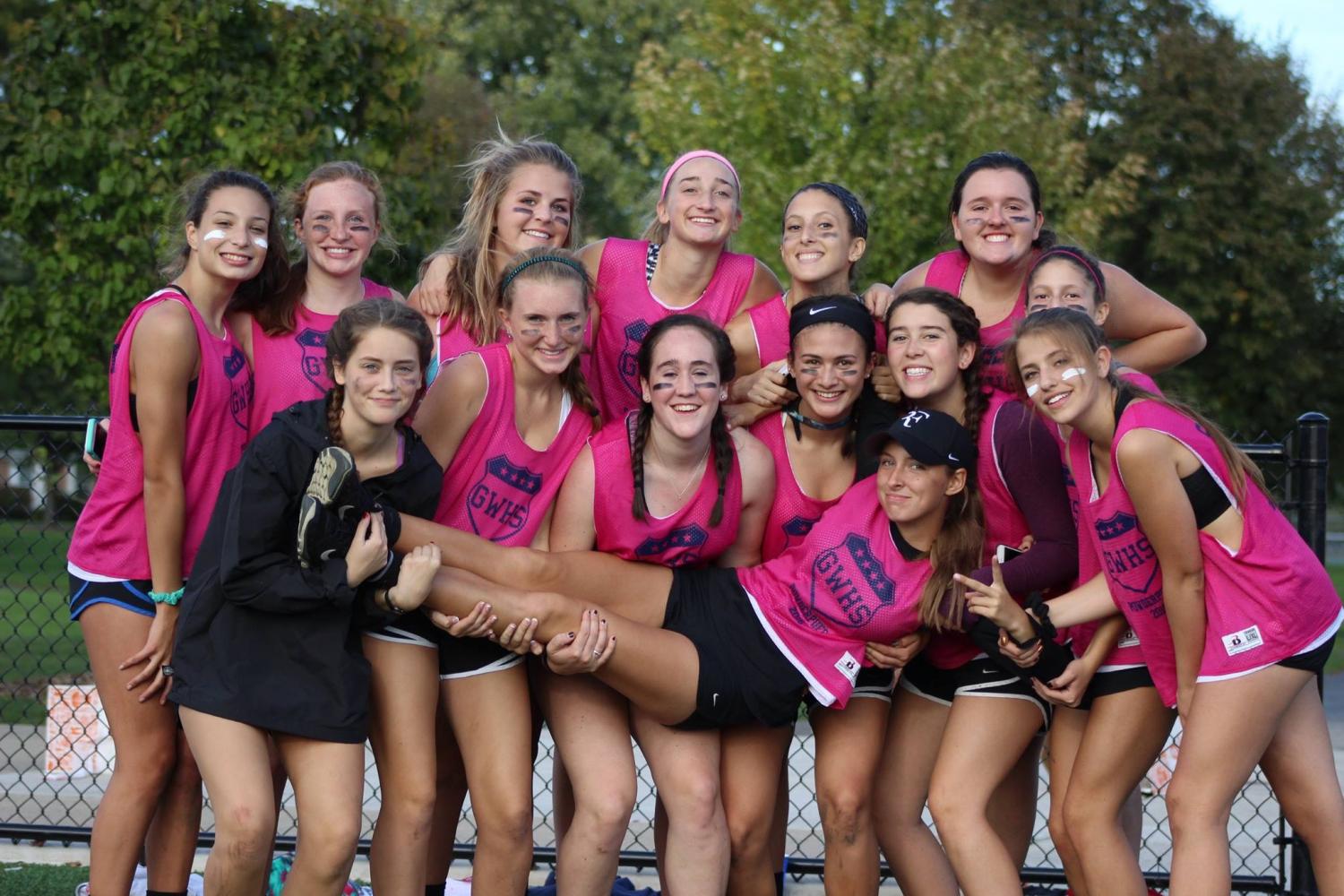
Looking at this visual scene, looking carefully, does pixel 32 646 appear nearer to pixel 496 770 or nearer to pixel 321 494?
pixel 496 770

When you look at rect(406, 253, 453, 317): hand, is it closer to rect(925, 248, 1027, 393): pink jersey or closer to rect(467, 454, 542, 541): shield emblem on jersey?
rect(467, 454, 542, 541): shield emblem on jersey

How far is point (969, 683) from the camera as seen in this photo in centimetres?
381

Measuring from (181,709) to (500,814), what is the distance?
0.86 m

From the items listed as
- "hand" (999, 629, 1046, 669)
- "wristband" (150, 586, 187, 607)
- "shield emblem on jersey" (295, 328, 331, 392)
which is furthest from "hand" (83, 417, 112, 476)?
"hand" (999, 629, 1046, 669)

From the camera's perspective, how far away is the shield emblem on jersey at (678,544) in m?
3.83

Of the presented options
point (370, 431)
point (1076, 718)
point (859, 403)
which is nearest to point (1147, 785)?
point (1076, 718)

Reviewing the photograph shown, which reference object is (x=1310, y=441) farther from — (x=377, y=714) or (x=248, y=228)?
(x=248, y=228)

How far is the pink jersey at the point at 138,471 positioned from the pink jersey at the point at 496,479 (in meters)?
0.64

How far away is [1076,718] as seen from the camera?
3814 millimetres

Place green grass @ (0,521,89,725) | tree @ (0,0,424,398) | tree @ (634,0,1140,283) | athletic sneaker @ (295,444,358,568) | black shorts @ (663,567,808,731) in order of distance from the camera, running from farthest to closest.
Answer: tree @ (634,0,1140,283), tree @ (0,0,424,398), green grass @ (0,521,89,725), black shorts @ (663,567,808,731), athletic sneaker @ (295,444,358,568)

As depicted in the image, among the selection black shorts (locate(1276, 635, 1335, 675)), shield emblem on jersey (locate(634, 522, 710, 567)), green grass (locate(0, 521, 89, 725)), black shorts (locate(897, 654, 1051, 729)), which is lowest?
green grass (locate(0, 521, 89, 725))

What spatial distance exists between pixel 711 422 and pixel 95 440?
5.95 ft

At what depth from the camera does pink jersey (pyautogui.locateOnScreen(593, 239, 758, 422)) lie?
14.0ft

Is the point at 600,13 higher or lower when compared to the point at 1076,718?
higher
